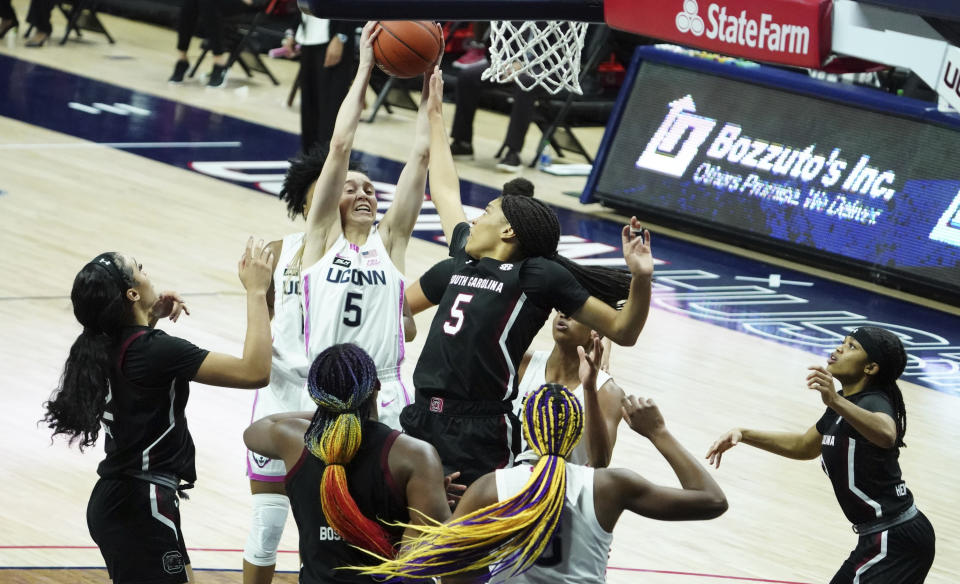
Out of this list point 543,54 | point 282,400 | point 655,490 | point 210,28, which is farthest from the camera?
point 210,28

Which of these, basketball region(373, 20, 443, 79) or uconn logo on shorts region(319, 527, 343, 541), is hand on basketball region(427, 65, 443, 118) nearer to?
basketball region(373, 20, 443, 79)

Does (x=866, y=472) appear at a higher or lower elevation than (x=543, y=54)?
lower

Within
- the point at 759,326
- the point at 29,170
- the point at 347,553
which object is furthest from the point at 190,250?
the point at 347,553

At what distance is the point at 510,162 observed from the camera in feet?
45.3

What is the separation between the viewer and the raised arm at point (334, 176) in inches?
193

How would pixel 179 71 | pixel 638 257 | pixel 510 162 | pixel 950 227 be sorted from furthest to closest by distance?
pixel 179 71 → pixel 510 162 → pixel 950 227 → pixel 638 257

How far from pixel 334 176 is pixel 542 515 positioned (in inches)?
75.8

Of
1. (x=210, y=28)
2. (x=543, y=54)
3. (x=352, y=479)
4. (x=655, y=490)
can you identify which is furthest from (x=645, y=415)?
(x=210, y=28)

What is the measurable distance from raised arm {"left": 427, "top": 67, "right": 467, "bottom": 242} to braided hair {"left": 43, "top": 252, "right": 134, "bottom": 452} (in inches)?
58.3

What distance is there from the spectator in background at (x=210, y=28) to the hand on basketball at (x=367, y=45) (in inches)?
455

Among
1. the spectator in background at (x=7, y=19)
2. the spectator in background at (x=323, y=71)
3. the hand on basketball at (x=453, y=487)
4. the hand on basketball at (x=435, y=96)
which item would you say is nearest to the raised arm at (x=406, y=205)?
the hand on basketball at (x=435, y=96)

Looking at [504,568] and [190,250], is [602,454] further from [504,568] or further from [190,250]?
[190,250]

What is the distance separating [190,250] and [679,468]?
682 centimetres

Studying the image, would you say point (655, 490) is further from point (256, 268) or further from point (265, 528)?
point (265, 528)
